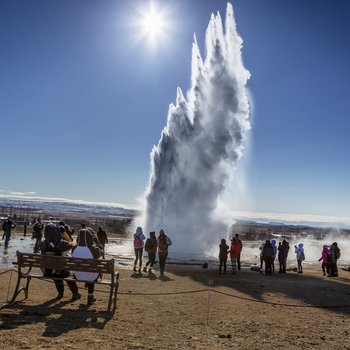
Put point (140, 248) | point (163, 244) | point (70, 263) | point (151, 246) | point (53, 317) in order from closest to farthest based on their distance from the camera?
point (53, 317) < point (70, 263) < point (163, 244) < point (151, 246) < point (140, 248)

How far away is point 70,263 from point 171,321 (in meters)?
2.54

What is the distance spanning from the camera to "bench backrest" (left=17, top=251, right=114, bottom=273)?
9.48m

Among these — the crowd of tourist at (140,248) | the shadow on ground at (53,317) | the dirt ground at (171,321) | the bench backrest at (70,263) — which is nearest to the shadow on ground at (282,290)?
the dirt ground at (171,321)

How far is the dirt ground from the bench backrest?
857 millimetres

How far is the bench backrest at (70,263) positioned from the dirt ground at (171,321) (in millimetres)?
857

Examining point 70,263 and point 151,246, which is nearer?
point 70,263

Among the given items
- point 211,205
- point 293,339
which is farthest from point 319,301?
point 211,205

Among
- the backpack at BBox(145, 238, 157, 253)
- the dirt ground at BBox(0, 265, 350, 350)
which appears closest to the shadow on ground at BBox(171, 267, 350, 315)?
the dirt ground at BBox(0, 265, 350, 350)

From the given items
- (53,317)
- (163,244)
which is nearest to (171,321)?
(53,317)

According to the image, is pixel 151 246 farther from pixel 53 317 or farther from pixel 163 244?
pixel 53 317

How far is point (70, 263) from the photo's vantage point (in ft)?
31.5

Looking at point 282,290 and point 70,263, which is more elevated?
point 70,263

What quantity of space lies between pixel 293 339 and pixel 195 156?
1277 inches

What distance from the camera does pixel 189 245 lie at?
1419 inches
